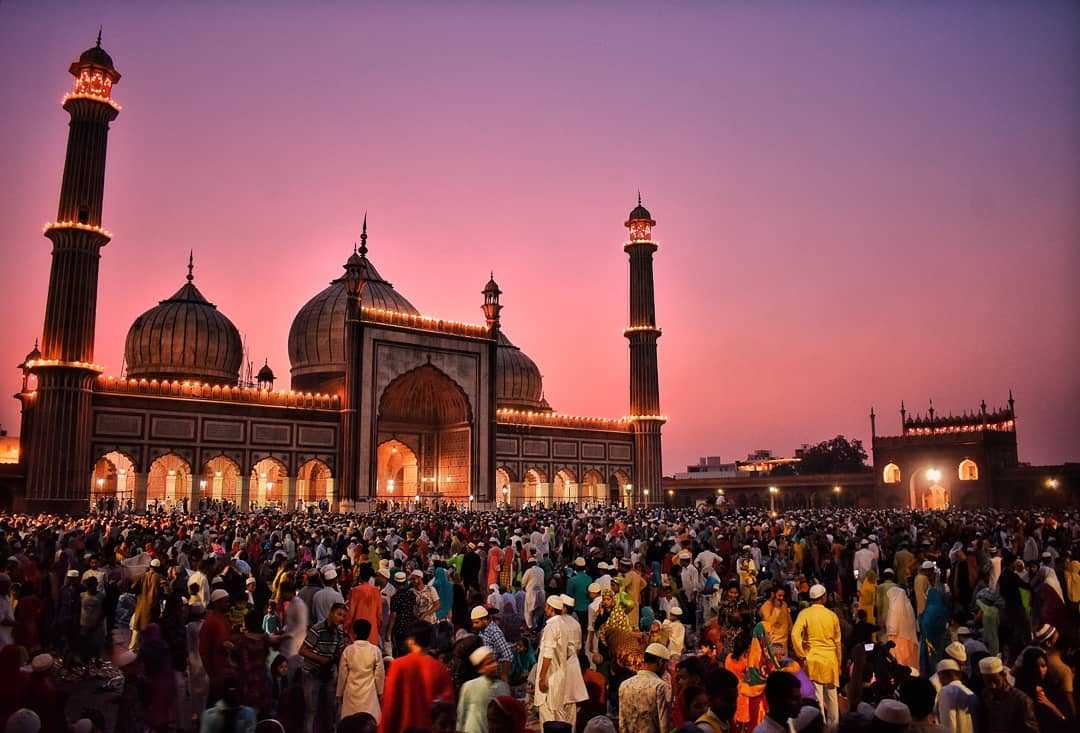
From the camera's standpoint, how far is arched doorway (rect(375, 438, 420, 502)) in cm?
4369

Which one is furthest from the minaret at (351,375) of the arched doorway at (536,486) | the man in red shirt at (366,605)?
the man in red shirt at (366,605)

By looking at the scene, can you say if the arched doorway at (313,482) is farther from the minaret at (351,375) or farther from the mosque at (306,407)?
the minaret at (351,375)

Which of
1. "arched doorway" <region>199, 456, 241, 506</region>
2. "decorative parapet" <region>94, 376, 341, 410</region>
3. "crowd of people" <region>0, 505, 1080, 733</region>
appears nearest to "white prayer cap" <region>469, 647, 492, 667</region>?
"crowd of people" <region>0, 505, 1080, 733</region>

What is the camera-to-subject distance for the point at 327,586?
353 inches

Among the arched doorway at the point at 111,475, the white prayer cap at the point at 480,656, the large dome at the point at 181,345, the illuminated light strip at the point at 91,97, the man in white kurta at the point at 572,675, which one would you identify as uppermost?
the illuminated light strip at the point at 91,97

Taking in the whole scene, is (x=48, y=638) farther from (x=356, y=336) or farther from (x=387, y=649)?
(x=356, y=336)

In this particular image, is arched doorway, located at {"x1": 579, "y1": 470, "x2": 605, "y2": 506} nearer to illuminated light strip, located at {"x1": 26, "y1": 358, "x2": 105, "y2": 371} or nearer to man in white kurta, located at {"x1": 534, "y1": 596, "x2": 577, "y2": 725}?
illuminated light strip, located at {"x1": 26, "y1": 358, "x2": 105, "y2": 371}

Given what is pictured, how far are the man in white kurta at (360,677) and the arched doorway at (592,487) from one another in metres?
41.0

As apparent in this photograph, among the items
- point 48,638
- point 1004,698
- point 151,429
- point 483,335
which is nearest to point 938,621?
point 1004,698

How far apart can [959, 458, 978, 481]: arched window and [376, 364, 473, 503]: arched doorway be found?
28717 millimetres

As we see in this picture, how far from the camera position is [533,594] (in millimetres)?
11273

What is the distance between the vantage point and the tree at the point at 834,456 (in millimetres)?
74669

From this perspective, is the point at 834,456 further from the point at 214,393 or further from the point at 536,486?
the point at 214,393

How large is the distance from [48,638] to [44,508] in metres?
20.9
